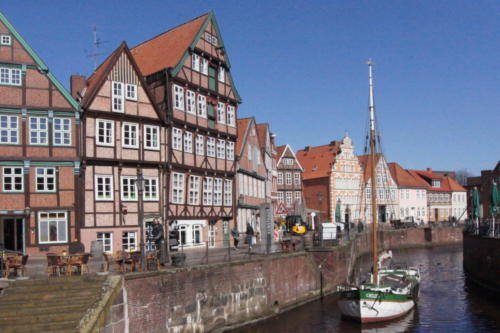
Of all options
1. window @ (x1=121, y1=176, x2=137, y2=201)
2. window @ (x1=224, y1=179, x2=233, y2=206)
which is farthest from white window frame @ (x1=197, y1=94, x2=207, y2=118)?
window @ (x1=121, y1=176, x2=137, y2=201)

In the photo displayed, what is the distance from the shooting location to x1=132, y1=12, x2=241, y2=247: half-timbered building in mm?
33531

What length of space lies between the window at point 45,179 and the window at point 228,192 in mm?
13071

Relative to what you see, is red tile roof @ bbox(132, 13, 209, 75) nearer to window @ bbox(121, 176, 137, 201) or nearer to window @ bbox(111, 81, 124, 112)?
window @ bbox(111, 81, 124, 112)

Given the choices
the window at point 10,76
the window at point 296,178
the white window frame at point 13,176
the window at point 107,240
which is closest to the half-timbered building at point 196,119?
the window at point 107,240

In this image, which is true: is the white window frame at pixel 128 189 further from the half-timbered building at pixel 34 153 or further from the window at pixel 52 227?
the window at pixel 52 227

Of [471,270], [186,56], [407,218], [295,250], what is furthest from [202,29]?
[407,218]

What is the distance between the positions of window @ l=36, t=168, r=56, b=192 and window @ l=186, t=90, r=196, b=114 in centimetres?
960

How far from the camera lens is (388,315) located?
92.5 feet

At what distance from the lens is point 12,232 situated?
91.1 ft

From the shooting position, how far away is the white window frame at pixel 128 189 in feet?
99.6

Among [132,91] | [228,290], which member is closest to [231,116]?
[132,91]

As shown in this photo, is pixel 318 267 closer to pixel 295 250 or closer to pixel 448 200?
pixel 295 250

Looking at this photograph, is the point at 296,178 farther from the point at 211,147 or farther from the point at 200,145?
the point at 200,145

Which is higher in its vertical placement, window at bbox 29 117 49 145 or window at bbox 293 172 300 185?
window at bbox 29 117 49 145
